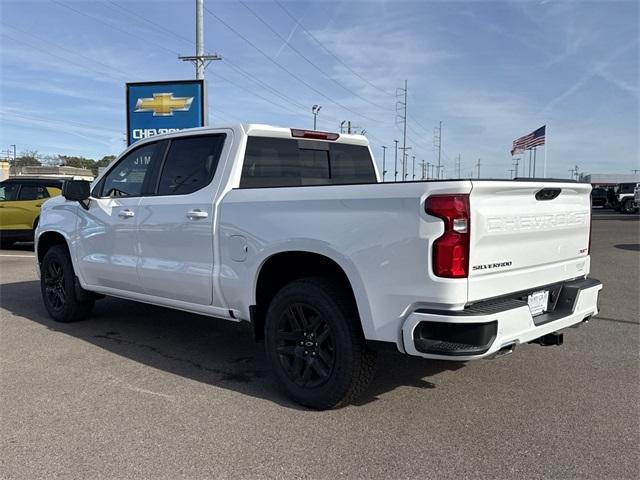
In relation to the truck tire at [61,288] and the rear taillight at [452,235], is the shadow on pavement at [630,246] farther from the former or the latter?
the truck tire at [61,288]

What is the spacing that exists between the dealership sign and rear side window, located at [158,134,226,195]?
1377 centimetres

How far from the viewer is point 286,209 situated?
3988 mm

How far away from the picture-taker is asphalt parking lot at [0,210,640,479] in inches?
124

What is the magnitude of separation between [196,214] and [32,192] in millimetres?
11894

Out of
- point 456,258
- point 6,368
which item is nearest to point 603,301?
point 456,258

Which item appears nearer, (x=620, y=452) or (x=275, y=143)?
(x=620, y=452)

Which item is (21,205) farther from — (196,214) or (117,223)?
(196,214)

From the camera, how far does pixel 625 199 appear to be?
38.6m

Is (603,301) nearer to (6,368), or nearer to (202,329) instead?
(202,329)

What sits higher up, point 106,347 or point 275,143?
point 275,143

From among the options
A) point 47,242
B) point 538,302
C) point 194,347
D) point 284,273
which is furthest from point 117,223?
point 538,302

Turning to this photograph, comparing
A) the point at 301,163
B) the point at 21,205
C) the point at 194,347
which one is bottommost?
the point at 194,347

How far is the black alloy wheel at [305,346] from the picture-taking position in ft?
12.7

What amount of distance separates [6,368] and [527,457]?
13.7 feet
